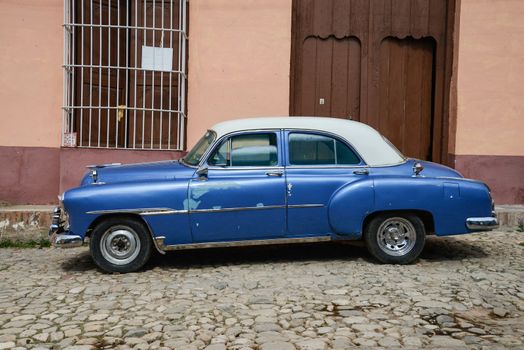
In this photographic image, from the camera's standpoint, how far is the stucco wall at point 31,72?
8.01 metres

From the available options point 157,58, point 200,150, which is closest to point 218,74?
point 157,58

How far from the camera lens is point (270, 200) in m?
5.54

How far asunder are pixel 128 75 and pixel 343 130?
3558mm

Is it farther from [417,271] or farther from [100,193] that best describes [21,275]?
[417,271]

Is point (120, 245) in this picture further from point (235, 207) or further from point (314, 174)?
point (314, 174)

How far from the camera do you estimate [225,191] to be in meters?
5.50

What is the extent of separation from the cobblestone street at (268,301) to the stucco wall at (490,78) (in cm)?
251

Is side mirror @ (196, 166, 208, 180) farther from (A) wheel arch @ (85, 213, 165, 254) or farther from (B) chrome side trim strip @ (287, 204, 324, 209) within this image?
(B) chrome side trim strip @ (287, 204, 324, 209)

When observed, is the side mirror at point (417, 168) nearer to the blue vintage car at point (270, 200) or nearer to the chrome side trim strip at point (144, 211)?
the blue vintage car at point (270, 200)

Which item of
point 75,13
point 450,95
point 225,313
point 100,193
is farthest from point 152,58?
point 225,313

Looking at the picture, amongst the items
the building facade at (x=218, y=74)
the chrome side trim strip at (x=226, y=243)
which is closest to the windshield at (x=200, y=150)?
the chrome side trim strip at (x=226, y=243)

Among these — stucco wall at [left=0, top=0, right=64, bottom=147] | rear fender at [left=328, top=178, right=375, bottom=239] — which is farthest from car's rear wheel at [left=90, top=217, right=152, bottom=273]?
stucco wall at [left=0, top=0, right=64, bottom=147]

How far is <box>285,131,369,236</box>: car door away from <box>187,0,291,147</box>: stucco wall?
8.64ft

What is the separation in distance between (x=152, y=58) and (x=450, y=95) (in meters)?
4.15
